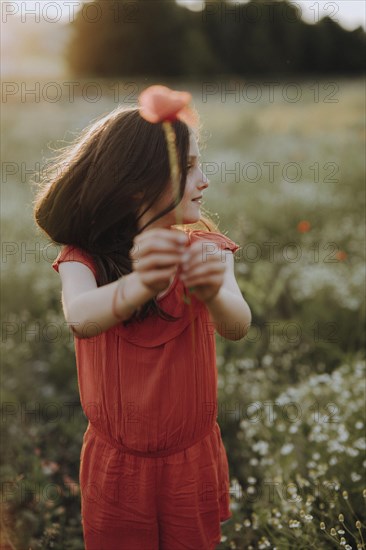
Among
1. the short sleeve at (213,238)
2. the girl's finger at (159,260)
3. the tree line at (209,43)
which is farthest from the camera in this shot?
the tree line at (209,43)

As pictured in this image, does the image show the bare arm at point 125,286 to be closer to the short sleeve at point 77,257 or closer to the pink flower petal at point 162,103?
the short sleeve at point 77,257

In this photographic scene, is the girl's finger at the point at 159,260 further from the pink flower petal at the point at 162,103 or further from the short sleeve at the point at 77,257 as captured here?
the short sleeve at the point at 77,257

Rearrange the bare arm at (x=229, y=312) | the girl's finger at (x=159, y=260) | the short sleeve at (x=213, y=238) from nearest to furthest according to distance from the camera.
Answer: the girl's finger at (x=159, y=260) → the bare arm at (x=229, y=312) → the short sleeve at (x=213, y=238)

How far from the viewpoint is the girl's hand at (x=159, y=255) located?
102 centimetres

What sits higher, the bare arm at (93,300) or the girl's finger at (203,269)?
A: the girl's finger at (203,269)

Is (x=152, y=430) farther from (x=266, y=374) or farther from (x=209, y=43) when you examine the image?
(x=209, y=43)

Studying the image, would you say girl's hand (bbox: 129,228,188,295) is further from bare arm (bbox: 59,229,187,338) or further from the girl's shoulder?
the girl's shoulder

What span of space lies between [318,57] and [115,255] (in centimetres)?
2634

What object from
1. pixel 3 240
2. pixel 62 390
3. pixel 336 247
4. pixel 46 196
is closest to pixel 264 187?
pixel 336 247

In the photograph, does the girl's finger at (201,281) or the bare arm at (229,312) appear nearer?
the girl's finger at (201,281)

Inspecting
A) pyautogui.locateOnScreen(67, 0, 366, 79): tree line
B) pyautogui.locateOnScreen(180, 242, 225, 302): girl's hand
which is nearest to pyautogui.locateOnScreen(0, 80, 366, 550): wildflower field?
pyautogui.locateOnScreen(180, 242, 225, 302): girl's hand

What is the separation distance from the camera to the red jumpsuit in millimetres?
1501

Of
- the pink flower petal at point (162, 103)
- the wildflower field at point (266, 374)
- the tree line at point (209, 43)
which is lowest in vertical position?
the wildflower field at point (266, 374)

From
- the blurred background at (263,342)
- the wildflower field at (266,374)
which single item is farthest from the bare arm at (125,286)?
→ the blurred background at (263,342)
